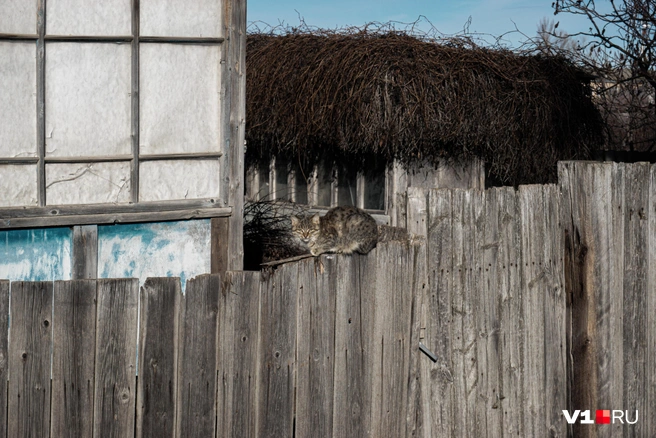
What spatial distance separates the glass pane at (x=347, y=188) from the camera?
10.9 meters

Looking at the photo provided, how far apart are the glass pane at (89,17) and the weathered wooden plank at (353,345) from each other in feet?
9.08

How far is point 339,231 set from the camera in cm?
628

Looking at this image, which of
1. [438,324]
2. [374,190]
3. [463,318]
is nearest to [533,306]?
Answer: [463,318]

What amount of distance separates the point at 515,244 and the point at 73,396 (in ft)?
8.96

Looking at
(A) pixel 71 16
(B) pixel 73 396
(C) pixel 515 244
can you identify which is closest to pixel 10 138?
(A) pixel 71 16

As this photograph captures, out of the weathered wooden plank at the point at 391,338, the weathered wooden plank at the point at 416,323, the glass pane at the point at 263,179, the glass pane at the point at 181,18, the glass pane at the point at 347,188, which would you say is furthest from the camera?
the glass pane at the point at 263,179

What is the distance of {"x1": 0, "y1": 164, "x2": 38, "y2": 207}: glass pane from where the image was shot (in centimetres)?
566

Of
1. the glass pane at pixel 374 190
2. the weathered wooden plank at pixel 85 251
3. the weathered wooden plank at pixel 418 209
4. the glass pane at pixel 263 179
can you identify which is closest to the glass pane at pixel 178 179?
the weathered wooden plank at pixel 85 251

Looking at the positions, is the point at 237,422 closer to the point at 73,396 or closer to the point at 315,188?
the point at 73,396

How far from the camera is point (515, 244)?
5.02 m

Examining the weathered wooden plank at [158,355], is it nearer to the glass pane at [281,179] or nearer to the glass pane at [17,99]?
the glass pane at [17,99]

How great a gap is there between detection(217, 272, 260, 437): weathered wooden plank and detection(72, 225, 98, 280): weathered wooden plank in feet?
7.26

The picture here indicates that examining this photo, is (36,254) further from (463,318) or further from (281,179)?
(281,179)

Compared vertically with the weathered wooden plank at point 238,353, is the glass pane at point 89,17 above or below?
above
